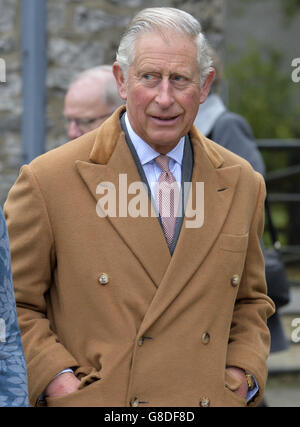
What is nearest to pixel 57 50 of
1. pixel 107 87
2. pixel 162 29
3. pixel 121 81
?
pixel 107 87

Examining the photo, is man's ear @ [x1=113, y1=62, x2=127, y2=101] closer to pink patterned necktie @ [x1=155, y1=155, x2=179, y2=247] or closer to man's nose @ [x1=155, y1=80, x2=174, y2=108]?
man's nose @ [x1=155, y1=80, x2=174, y2=108]

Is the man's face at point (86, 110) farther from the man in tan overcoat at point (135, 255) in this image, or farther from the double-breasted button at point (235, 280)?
the double-breasted button at point (235, 280)

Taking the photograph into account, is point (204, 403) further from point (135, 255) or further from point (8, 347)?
point (8, 347)

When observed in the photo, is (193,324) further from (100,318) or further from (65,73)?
(65,73)

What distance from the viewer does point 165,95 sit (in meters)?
3.05

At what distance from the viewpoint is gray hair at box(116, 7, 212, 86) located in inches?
121

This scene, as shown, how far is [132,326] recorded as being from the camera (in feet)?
9.88

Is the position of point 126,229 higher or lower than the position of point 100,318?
higher

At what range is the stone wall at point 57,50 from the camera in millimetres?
6723

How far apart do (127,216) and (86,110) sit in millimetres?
1285

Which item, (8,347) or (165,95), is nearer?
(8,347)

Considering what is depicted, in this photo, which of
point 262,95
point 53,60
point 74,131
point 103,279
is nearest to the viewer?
point 103,279
